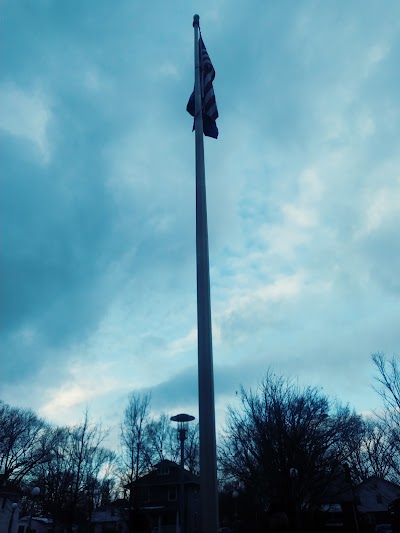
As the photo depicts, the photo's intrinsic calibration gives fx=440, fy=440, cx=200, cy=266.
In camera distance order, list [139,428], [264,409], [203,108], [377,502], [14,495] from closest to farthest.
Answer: [203,108] < [264,409] < [139,428] < [14,495] < [377,502]

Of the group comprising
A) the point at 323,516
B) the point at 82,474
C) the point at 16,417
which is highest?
the point at 16,417

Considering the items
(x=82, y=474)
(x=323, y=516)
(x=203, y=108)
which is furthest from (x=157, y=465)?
(x=203, y=108)

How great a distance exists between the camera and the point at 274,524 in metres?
5.32

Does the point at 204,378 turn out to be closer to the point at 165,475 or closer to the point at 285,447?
the point at 285,447

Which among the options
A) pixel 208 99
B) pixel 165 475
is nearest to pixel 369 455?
pixel 165 475

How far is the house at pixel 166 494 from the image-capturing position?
138ft

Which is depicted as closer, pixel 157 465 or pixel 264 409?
pixel 264 409

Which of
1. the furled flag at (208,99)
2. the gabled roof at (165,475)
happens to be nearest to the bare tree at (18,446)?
the gabled roof at (165,475)

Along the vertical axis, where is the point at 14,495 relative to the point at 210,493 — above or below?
above

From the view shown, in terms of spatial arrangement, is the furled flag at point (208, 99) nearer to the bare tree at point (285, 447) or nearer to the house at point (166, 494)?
the bare tree at point (285, 447)

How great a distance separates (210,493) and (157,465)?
40.8 meters

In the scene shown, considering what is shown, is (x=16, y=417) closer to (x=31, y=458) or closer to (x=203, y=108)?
(x=31, y=458)

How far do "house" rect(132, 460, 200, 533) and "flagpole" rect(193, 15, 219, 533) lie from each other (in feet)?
132

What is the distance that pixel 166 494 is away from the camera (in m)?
43.6
